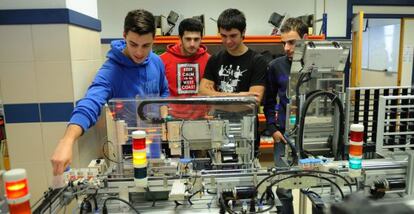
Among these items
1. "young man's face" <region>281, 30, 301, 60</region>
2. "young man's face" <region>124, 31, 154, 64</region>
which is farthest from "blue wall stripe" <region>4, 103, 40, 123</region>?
"young man's face" <region>281, 30, 301, 60</region>

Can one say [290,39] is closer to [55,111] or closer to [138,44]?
[138,44]

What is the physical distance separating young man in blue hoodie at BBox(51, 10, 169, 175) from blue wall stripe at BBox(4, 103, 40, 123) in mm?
531

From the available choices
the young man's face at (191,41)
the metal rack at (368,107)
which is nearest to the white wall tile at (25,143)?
the young man's face at (191,41)

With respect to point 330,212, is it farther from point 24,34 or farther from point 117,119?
point 24,34

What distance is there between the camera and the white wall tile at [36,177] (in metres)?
1.95

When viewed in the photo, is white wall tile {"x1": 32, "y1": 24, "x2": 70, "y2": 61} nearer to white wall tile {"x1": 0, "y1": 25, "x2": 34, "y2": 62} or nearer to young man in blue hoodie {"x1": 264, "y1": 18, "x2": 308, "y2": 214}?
white wall tile {"x1": 0, "y1": 25, "x2": 34, "y2": 62}

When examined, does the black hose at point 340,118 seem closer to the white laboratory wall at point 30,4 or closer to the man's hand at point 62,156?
the man's hand at point 62,156

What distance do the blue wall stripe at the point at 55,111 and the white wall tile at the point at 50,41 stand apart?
0.87ft

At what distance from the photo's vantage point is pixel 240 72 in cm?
200

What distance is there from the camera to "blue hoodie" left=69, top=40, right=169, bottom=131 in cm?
145

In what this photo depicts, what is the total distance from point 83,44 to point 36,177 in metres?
0.86

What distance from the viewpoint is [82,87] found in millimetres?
2027

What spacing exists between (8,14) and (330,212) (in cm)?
190

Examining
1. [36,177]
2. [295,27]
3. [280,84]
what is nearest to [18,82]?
[36,177]
